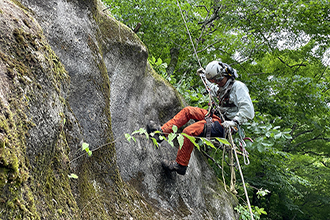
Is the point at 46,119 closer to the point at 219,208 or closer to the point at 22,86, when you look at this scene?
the point at 22,86

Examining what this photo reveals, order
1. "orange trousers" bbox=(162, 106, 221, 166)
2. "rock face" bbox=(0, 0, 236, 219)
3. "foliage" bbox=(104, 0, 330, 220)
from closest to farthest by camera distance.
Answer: "rock face" bbox=(0, 0, 236, 219) → "orange trousers" bbox=(162, 106, 221, 166) → "foliage" bbox=(104, 0, 330, 220)

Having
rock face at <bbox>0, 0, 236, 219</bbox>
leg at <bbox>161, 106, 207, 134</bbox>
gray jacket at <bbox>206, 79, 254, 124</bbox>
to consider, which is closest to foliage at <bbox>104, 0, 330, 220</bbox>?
gray jacket at <bbox>206, 79, 254, 124</bbox>

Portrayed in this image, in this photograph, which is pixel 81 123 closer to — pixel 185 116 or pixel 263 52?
pixel 185 116

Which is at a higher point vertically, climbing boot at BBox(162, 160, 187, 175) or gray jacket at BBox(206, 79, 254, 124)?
gray jacket at BBox(206, 79, 254, 124)

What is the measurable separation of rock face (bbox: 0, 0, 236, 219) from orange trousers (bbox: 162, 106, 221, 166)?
48cm

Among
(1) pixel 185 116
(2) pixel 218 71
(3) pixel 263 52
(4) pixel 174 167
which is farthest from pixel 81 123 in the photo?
(3) pixel 263 52

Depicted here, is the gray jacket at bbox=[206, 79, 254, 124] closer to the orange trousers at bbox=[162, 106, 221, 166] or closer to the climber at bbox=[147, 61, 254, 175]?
the climber at bbox=[147, 61, 254, 175]

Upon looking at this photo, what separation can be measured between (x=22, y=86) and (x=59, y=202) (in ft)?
2.71

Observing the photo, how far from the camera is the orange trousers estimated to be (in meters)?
4.00

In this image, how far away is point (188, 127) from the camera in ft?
13.6

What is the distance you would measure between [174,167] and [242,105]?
1.59 metres

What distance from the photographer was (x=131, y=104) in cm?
419

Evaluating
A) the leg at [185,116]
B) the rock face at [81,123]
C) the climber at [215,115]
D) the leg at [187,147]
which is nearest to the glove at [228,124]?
the climber at [215,115]

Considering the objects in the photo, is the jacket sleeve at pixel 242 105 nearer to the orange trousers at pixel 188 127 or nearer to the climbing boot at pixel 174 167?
the orange trousers at pixel 188 127
